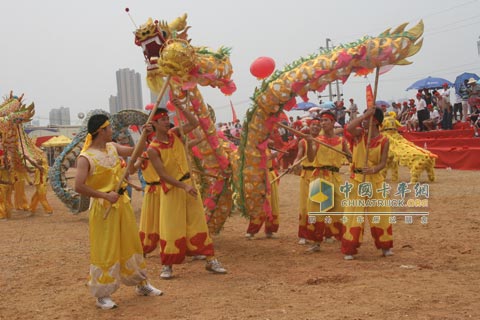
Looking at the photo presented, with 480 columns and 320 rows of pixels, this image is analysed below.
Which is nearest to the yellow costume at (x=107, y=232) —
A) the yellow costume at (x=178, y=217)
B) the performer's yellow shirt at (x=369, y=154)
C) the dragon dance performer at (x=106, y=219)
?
the dragon dance performer at (x=106, y=219)

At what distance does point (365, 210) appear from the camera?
643 cm

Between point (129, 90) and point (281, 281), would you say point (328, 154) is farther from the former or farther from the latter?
point (129, 90)

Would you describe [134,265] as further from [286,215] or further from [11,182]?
[11,182]

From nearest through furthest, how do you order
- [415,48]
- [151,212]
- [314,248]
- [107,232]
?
[107,232], [415,48], [151,212], [314,248]

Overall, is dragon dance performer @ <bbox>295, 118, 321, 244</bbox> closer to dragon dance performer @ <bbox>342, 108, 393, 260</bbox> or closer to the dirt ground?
the dirt ground

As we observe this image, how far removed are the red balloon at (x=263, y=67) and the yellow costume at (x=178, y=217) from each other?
1.76m

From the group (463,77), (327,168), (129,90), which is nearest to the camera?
(327,168)

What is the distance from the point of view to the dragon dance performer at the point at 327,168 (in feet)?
24.0

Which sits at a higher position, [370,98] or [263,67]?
[263,67]

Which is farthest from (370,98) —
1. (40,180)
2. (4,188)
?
(4,188)

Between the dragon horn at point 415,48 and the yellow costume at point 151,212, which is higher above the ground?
the dragon horn at point 415,48

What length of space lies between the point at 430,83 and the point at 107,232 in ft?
55.6

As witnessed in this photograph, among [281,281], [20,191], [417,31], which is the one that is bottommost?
[281,281]

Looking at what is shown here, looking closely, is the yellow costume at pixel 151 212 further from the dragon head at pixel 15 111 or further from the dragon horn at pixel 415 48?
the dragon head at pixel 15 111
